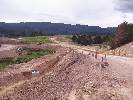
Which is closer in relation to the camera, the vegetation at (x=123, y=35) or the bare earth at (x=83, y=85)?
the bare earth at (x=83, y=85)

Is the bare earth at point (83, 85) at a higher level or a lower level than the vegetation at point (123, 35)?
lower

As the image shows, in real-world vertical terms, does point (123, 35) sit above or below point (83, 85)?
above

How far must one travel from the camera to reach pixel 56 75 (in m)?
39.9

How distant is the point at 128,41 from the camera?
82938 millimetres

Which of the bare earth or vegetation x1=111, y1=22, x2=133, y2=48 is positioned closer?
the bare earth

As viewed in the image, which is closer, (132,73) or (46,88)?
(46,88)

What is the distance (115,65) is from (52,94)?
12.8 metres

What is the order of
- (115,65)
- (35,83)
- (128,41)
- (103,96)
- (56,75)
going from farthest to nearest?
(128,41), (115,65), (56,75), (35,83), (103,96)

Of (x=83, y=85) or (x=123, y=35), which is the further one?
(x=123, y=35)

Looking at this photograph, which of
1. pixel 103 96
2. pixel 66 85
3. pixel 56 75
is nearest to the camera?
pixel 103 96

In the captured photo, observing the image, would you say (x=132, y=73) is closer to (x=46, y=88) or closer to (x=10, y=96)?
(x=46, y=88)

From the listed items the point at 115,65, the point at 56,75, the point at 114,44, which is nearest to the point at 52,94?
the point at 56,75

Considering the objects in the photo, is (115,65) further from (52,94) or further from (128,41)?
(128,41)

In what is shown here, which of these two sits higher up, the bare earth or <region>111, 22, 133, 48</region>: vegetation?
<region>111, 22, 133, 48</region>: vegetation
